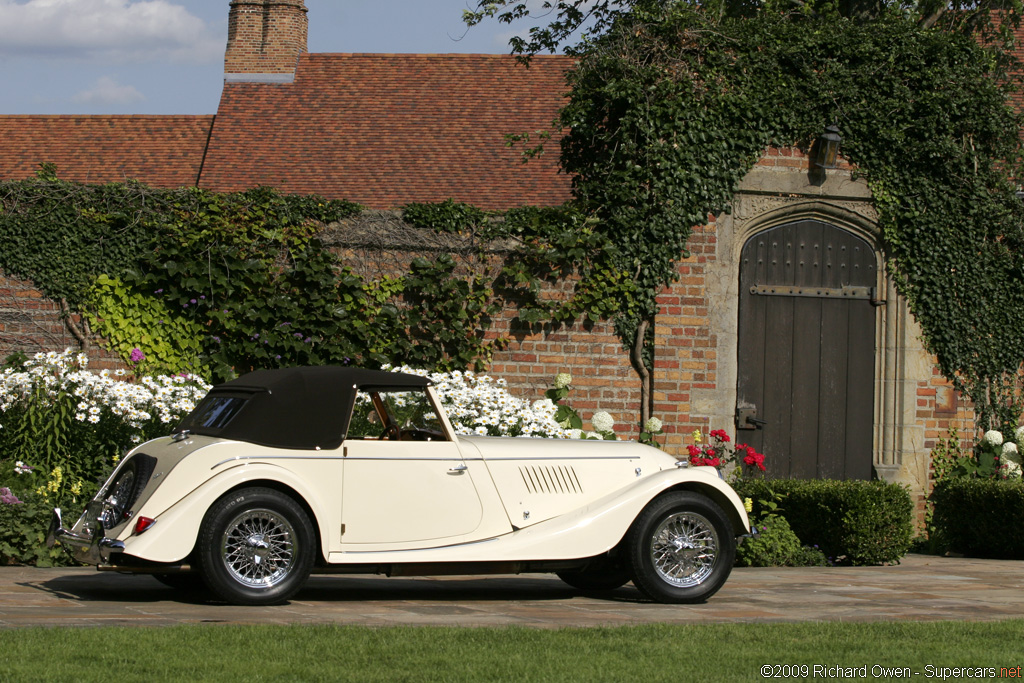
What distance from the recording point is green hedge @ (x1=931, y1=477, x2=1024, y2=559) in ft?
32.3

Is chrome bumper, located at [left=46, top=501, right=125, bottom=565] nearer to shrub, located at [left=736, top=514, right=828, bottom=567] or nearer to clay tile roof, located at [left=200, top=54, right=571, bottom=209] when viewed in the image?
shrub, located at [left=736, top=514, right=828, bottom=567]

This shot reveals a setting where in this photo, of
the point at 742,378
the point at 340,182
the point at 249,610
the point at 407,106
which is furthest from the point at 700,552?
the point at 407,106

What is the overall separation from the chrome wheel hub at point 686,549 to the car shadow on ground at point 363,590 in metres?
0.31

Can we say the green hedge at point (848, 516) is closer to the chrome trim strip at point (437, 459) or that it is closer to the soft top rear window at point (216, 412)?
the chrome trim strip at point (437, 459)

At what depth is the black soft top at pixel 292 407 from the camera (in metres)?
6.21

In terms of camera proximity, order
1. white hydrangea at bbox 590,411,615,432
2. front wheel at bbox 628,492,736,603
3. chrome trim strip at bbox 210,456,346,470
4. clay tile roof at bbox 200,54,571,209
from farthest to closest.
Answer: clay tile roof at bbox 200,54,571,209, white hydrangea at bbox 590,411,615,432, front wheel at bbox 628,492,736,603, chrome trim strip at bbox 210,456,346,470

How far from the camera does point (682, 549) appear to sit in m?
6.62

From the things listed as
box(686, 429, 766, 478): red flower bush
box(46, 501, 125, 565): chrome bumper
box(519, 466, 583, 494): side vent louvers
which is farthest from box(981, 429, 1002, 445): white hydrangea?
box(46, 501, 125, 565): chrome bumper

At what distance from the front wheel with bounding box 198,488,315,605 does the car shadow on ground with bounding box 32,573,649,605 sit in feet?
0.88

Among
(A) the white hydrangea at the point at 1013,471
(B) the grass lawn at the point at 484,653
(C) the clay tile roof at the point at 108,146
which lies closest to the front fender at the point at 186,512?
(B) the grass lawn at the point at 484,653

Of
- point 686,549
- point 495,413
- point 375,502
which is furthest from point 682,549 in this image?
point 495,413

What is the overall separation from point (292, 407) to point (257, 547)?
0.79 metres

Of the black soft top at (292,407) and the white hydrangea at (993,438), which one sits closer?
the black soft top at (292,407)

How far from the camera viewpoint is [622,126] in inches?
409
